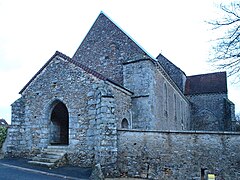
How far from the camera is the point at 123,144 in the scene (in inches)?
429

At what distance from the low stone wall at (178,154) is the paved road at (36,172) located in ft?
6.24

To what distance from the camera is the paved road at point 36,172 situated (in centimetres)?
939

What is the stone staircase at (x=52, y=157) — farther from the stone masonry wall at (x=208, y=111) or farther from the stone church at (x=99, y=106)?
the stone masonry wall at (x=208, y=111)

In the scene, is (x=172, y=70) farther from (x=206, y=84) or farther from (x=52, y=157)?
(x=52, y=157)

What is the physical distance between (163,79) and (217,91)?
645 inches

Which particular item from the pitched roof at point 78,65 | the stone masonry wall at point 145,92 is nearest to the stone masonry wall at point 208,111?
the stone masonry wall at point 145,92

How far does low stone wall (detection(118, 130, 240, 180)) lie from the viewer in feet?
30.9

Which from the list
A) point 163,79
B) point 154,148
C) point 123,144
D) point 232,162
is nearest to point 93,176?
point 123,144

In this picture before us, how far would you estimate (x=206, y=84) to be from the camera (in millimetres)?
34500

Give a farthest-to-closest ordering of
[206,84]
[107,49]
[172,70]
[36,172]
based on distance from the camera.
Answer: [206,84] < [172,70] < [107,49] < [36,172]

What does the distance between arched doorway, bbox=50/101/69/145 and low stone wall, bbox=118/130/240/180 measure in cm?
609

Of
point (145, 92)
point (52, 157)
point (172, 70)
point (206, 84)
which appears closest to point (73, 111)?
point (52, 157)

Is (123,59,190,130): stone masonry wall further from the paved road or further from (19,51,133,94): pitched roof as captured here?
the paved road

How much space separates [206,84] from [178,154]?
87.1 ft
